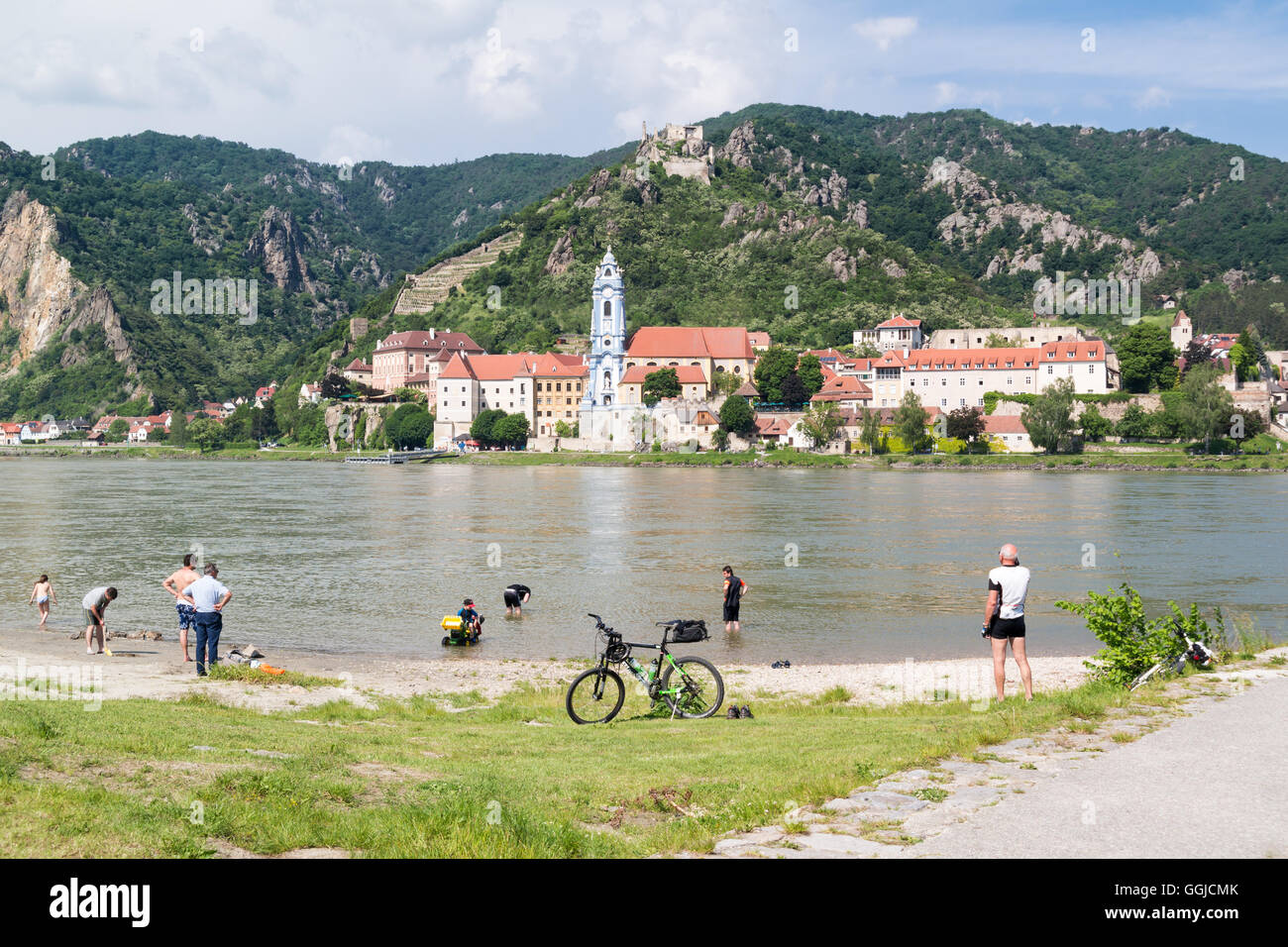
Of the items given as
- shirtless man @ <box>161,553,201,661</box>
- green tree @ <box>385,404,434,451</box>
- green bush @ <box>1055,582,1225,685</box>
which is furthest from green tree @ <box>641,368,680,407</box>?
green bush @ <box>1055,582,1225,685</box>

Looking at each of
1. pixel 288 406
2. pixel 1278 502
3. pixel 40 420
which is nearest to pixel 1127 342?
pixel 1278 502

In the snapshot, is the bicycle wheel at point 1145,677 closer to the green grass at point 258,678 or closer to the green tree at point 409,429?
the green grass at point 258,678

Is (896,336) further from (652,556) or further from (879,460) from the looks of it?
(652,556)

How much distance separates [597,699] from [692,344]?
13098cm

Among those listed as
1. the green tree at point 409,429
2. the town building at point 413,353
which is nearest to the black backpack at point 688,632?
the green tree at point 409,429

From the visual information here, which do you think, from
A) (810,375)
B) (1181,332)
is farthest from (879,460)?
A: (1181,332)

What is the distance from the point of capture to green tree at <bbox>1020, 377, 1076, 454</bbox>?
350ft

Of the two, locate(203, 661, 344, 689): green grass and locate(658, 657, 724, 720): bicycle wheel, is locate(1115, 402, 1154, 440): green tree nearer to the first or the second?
locate(203, 661, 344, 689): green grass

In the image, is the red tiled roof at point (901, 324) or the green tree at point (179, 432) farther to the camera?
the green tree at point (179, 432)

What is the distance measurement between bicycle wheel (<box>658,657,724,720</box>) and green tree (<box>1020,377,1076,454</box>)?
100315 millimetres

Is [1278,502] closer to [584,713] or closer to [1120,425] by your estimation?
[1120,425]

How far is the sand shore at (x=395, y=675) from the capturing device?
16.2m

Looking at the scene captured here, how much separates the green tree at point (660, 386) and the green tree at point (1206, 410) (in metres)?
57.0

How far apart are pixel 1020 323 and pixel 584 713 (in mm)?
149757
